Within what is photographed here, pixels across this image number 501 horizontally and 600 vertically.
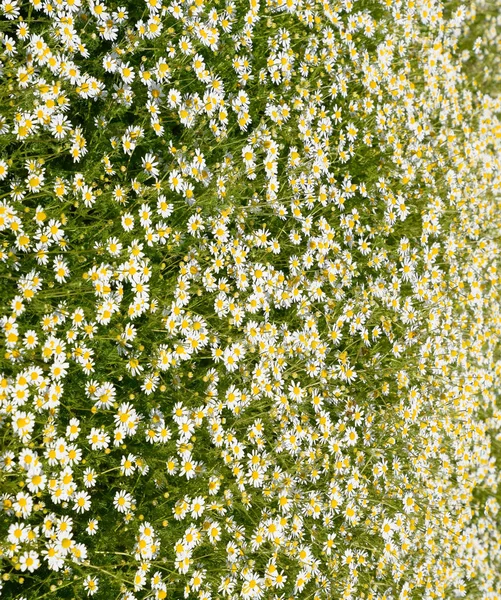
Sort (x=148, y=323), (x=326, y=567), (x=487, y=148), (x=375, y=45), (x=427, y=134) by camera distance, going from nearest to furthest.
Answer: (x=148, y=323) < (x=326, y=567) < (x=375, y=45) < (x=427, y=134) < (x=487, y=148)

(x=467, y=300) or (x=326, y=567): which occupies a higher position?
(x=467, y=300)

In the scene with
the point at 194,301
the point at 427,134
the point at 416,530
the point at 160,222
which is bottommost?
the point at 416,530

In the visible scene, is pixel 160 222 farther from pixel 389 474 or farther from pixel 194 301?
pixel 389 474

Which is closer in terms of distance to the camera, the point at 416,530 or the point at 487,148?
the point at 416,530

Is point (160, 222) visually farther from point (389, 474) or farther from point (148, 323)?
point (389, 474)

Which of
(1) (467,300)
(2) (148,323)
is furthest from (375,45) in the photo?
(2) (148,323)

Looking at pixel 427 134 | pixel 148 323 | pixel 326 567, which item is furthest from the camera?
pixel 427 134
